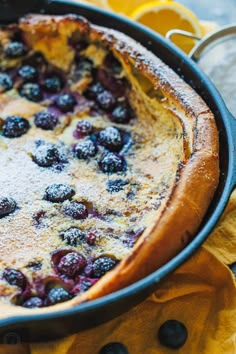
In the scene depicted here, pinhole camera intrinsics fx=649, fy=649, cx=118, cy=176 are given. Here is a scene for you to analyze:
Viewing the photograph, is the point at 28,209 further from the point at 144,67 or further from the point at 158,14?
the point at 158,14

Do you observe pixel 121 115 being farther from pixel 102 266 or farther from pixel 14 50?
pixel 102 266

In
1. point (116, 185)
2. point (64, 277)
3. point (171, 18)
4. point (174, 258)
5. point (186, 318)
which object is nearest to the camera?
point (174, 258)

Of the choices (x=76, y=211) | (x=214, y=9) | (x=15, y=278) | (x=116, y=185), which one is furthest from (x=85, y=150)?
(x=214, y=9)

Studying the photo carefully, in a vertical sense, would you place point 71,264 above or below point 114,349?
above

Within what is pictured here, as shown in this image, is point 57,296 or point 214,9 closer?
point 57,296

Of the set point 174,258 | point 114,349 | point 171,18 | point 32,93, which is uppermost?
point 171,18

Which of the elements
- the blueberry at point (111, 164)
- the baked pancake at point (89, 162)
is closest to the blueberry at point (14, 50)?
the baked pancake at point (89, 162)

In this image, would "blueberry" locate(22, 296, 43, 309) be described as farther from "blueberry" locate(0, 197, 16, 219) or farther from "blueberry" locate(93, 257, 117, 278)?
"blueberry" locate(0, 197, 16, 219)

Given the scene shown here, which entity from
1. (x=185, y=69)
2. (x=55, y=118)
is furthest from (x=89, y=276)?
(x=185, y=69)
